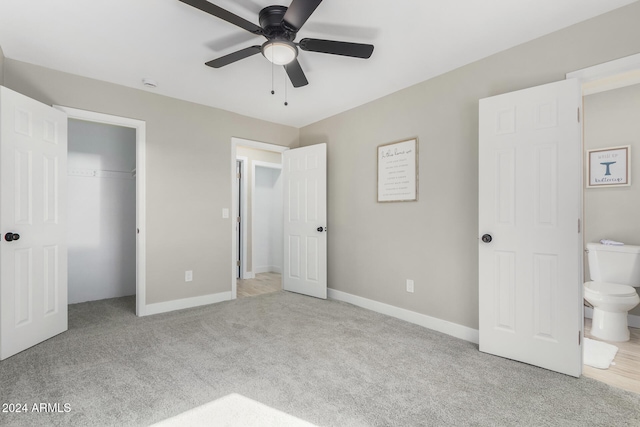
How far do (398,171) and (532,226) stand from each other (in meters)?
1.38

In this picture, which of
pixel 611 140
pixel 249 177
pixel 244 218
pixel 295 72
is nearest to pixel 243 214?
pixel 244 218

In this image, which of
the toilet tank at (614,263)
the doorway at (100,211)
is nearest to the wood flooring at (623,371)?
the toilet tank at (614,263)

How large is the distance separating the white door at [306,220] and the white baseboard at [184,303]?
0.95 metres

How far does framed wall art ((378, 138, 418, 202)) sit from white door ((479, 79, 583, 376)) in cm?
76

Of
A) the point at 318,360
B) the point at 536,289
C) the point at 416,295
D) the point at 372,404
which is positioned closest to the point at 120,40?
the point at 318,360

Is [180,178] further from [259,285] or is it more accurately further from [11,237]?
[259,285]

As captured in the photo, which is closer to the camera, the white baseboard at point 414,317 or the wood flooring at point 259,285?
the white baseboard at point 414,317

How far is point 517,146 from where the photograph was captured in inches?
89.9

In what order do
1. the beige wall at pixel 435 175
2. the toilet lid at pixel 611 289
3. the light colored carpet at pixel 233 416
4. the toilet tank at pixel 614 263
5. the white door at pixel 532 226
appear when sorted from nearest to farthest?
1. the light colored carpet at pixel 233 416
2. the white door at pixel 532 226
3. the beige wall at pixel 435 175
4. the toilet lid at pixel 611 289
5. the toilet tank at pixel 614 263

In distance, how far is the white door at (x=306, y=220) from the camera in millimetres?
4016

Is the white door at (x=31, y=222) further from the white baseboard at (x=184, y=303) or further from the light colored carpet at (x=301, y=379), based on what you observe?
the white baseboard at (x=184, y=303)

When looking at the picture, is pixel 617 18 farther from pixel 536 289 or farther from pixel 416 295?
pixel 416 295

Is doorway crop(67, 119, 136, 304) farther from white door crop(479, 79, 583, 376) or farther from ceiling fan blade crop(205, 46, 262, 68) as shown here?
white door crop(479, 79, 583, 376)

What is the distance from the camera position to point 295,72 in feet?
7.75
